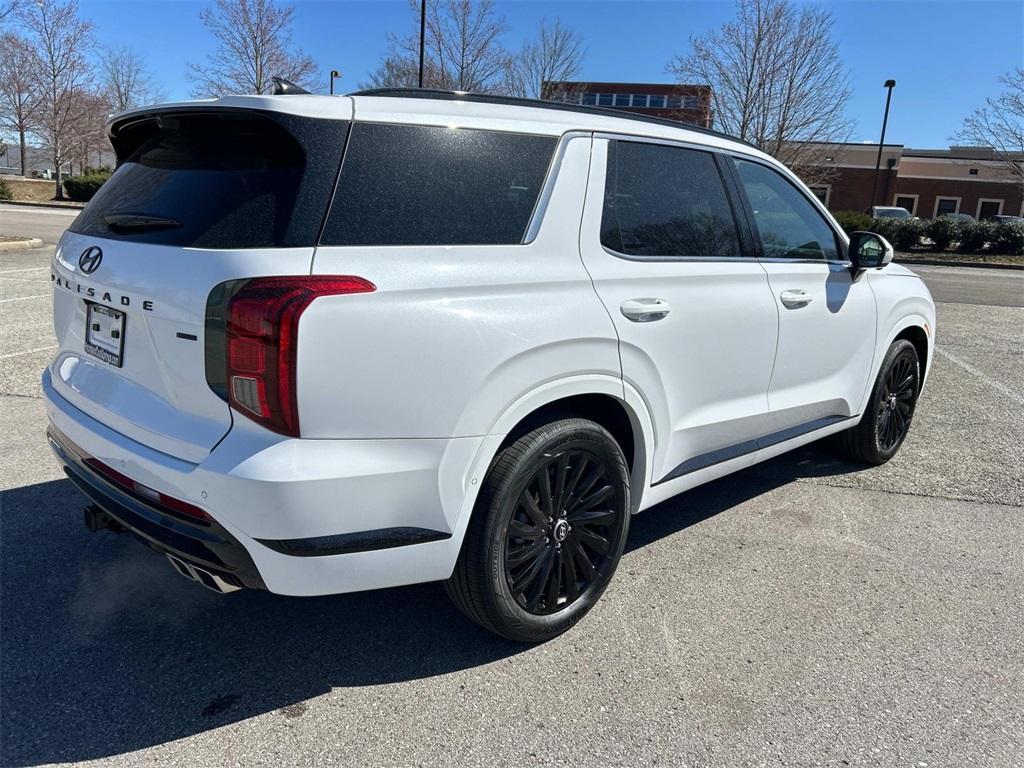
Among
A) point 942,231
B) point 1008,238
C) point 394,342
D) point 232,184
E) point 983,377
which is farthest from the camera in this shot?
point 942,231

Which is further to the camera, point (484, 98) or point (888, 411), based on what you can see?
point (888, 411)

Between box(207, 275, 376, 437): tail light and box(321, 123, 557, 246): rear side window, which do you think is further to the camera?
box(321, 123, 557, 246): rear side window

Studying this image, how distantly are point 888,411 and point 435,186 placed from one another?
12.4ft

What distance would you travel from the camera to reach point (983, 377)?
7.82 m

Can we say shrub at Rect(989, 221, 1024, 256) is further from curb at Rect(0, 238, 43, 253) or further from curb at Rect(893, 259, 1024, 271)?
curb at Rect(0, 238, 43, 253)

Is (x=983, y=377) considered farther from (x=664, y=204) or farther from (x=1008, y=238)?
(x=1008, y=238)

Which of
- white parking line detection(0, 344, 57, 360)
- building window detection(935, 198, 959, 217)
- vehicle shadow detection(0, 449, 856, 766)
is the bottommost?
vehicle shadow detection(0, 449, 856, 766)

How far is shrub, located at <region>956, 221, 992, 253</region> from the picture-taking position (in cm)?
2856

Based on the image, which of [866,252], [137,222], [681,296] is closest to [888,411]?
[866,252]

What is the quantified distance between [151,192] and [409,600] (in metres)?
1.85

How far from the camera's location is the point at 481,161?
2.58 meters

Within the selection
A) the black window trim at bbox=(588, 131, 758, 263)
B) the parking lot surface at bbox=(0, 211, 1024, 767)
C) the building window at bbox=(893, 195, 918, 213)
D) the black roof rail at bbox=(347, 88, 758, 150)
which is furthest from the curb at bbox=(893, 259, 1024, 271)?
the building window at bbox=(893, 195, 918, 213)

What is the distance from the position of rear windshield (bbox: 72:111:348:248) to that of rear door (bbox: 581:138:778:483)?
1022 mm

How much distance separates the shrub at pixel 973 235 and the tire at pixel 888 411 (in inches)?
1108
